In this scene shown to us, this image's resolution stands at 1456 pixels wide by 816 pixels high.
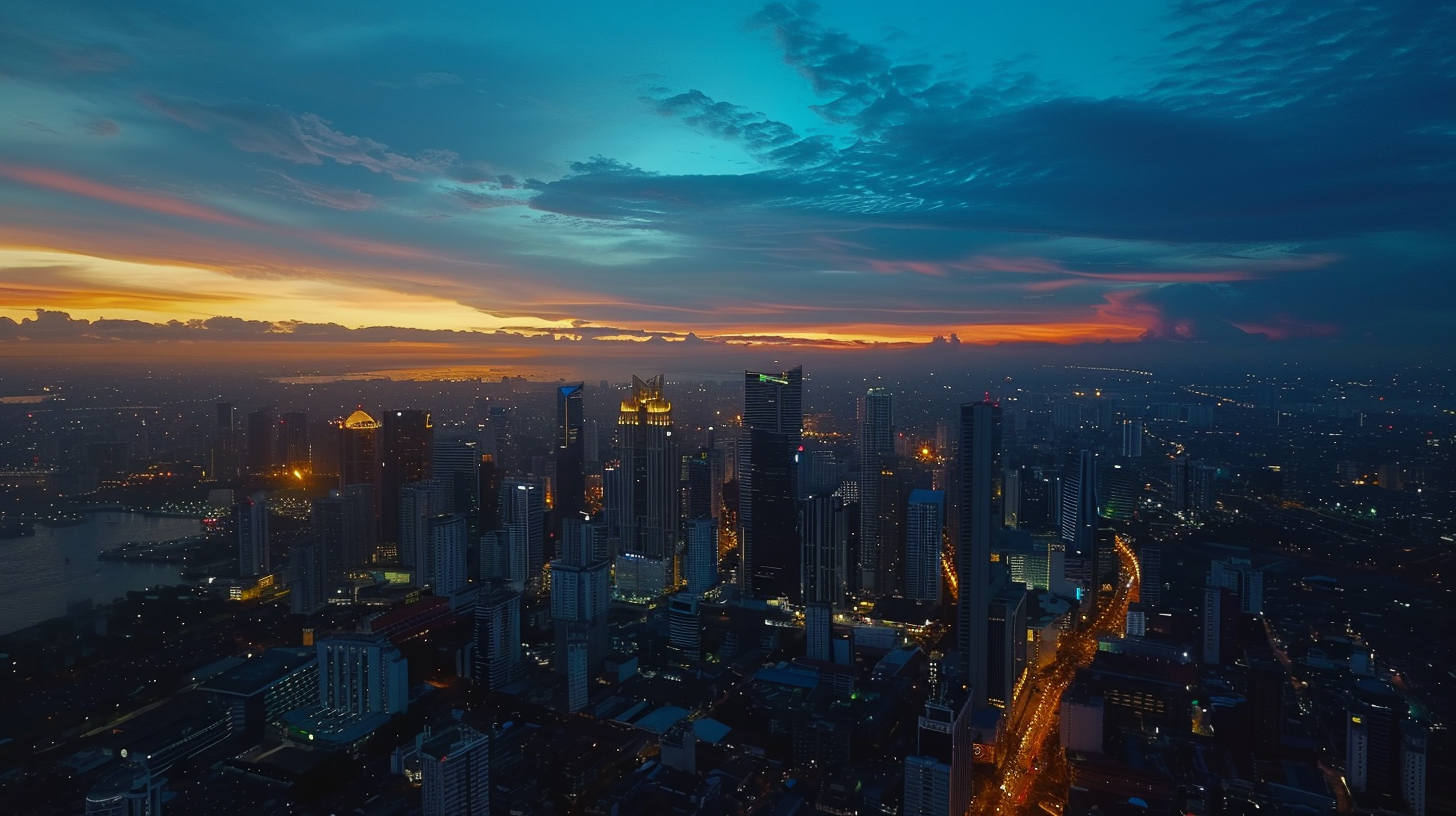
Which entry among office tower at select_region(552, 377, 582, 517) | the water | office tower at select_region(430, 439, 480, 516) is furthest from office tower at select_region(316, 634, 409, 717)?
office tower at select_region(552, 377, 582, 517)

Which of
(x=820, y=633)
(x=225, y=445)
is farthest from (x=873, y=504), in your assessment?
(x=225, y=445)

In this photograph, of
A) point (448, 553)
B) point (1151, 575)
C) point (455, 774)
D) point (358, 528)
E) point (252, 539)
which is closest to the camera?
point (455, 774)

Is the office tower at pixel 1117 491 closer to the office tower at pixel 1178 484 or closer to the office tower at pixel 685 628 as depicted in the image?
the office tower at pixel 1178 484

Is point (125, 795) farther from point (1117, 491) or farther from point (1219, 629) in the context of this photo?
point (1117, 491)

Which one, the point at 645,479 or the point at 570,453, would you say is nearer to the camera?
the point at 645,479

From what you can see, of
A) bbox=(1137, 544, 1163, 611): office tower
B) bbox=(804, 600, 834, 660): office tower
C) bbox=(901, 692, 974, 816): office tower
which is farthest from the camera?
bbox=(1137, 544, 1163, 611): office tower

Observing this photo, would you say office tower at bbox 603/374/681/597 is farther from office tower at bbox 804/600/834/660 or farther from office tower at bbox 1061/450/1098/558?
office tower at bbox 1061/450/1098/558

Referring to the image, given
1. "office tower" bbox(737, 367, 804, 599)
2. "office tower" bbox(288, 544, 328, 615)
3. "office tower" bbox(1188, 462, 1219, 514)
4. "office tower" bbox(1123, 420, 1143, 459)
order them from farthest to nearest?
Result: 1. "office tower" bbox(1123, 420, 1143, 459)
2. "office tower" bbox(1188, 462, 1219, 514)
3. "office tower" bbox(737, 367, 804, 599)
4. "office tower" bbox(288, 544, 328, 615)
